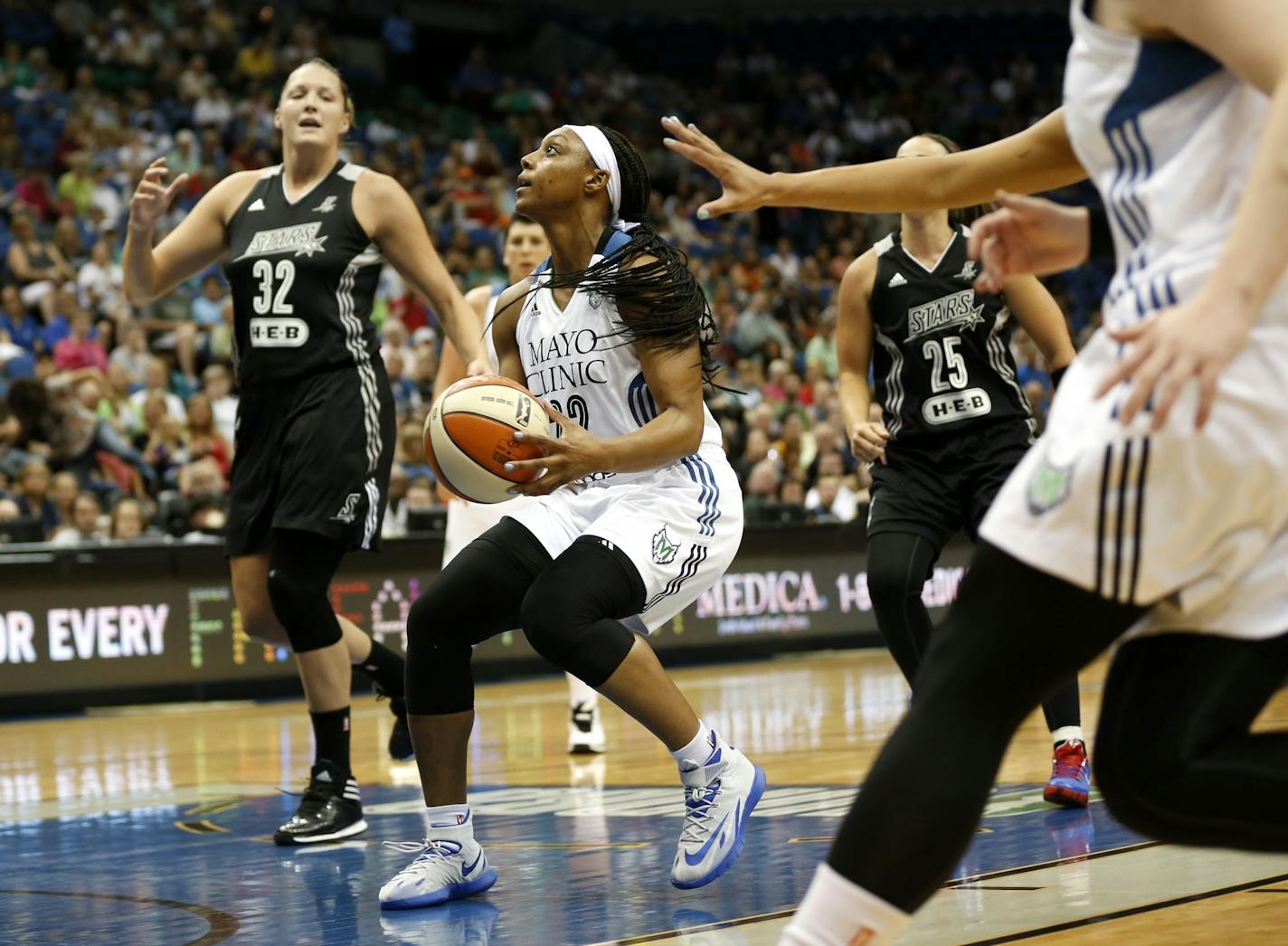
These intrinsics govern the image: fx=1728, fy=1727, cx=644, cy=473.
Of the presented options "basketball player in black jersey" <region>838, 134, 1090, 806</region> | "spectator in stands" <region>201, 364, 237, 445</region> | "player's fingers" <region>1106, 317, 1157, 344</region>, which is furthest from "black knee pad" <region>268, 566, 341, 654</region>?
"spectator in stands" <region>201, 364, 237, 445</region>

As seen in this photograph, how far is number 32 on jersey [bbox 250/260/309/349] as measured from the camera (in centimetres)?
555

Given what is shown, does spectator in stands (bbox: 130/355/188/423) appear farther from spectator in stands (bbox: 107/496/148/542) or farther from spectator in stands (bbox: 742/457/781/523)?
spectator in stands (bbox: 742/457/781/523)

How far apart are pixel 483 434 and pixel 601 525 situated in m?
0.44

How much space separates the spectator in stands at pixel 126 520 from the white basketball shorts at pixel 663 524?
708cm

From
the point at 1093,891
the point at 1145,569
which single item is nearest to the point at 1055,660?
the point at 1145,569

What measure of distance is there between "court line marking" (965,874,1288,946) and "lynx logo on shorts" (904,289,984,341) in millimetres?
2107

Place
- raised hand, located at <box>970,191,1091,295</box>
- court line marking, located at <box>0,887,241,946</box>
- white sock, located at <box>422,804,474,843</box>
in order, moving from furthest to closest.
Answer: white sock, located at <box>422,804,474,843</box> < court line marking, located at <box>0,887,241,946</box> < raised hand, located at <box>970,191,1091,295</box>

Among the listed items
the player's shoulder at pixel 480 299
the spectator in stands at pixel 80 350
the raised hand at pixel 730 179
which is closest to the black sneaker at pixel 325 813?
the player's shoulder at pixel 480 299

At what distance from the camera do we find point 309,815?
17.5 ft

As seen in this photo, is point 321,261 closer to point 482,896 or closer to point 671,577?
point 671,577

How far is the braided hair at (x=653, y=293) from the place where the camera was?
4363 millimetres

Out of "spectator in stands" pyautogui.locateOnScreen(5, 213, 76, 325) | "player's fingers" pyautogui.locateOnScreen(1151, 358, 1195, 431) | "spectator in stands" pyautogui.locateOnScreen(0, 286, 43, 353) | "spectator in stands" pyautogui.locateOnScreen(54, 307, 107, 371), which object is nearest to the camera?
"player's fingers" pyautogui.locateOnScreen(1151, 358, 1195, 431)

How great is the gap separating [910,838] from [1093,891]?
1.86m

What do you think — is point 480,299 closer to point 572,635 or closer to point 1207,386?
point 572,635
